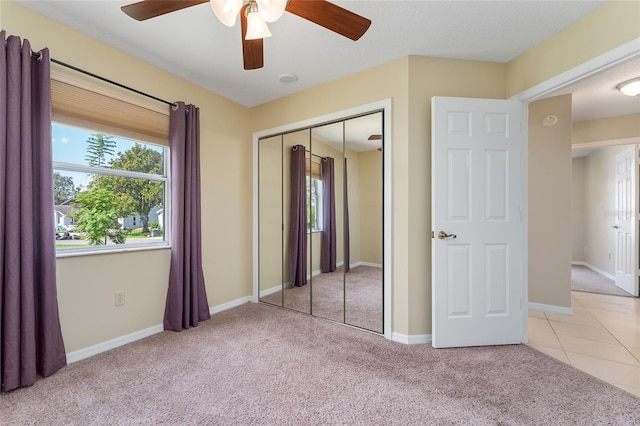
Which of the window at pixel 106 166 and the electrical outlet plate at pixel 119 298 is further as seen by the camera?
the electrical outlet plate at pixel 119 298

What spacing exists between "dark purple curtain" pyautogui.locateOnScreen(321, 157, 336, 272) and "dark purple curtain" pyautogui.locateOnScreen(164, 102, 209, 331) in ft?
4.27

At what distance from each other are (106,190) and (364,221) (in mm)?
2318

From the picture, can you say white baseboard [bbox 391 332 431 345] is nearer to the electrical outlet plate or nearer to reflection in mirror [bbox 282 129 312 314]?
reflection in mirror [bbox 282 129 312 314]

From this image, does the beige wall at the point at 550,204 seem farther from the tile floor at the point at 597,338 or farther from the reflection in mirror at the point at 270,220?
the reflection in mirror at the point at 270,220

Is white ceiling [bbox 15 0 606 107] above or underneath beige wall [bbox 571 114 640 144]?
Result: above

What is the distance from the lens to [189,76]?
281cm

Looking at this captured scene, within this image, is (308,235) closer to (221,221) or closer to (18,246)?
(221,221)

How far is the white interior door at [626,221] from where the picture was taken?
3.88 meters

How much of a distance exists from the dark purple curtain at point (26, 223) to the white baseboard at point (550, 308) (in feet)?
14.7

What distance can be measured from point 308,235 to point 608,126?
4.18 meters

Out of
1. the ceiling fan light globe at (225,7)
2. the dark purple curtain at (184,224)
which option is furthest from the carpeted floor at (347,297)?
the ceiling fan light globe at (225,7)

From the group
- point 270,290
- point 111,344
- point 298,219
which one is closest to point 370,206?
point 298,219

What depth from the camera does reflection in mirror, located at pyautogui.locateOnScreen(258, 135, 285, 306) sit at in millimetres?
3375

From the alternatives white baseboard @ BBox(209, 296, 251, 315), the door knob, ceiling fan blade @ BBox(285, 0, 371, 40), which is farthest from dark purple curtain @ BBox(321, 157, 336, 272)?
ceiling fan blade @ BBox(285, 0, 371, 40)
